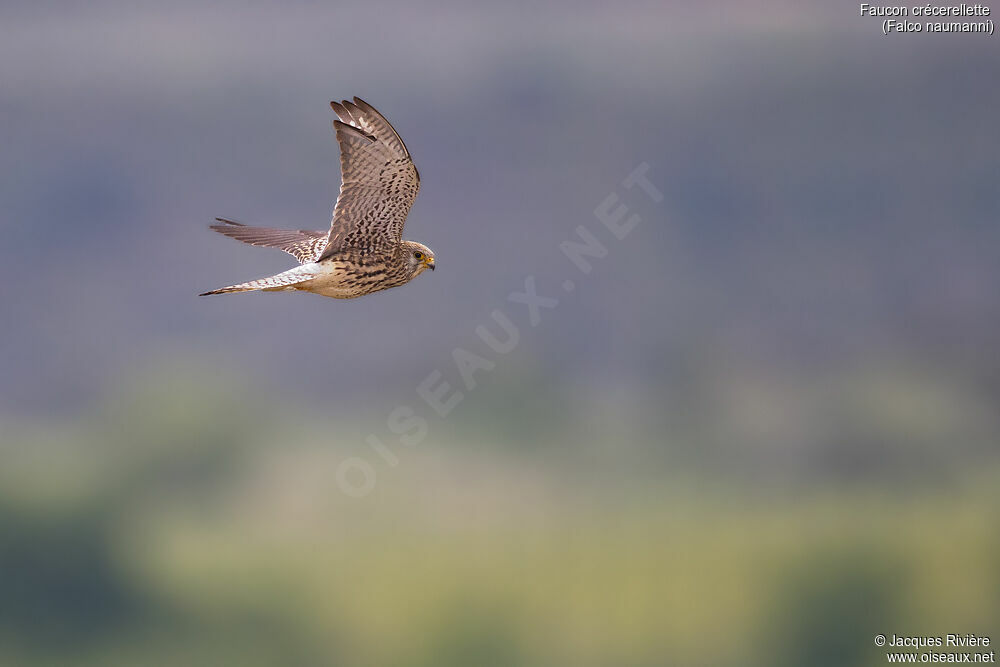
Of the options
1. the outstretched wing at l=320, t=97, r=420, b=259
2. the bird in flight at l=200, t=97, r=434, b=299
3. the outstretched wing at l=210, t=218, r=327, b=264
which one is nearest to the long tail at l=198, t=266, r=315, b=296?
the bird in flight at l=200, t=97, r=434, b=299

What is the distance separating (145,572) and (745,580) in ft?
62.9

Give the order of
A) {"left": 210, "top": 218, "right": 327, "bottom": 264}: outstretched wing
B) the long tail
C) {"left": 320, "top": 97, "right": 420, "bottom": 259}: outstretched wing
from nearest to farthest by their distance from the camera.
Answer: the long tail
{"left": 320, "top": 97, "right": 420, "bottom": 259}: outstretched wing
{"left": 210, "top": 218, "right": 327, "bottom": 264}: outstretched wing

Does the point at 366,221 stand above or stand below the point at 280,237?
below

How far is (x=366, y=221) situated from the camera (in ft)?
17.4

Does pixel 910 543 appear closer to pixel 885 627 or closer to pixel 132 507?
pixel 885 627

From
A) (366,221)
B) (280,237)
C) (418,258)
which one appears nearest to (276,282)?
(366,221)

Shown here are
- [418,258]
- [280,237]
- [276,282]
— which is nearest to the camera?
[276,282]

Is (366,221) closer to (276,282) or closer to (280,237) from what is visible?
(276,282)

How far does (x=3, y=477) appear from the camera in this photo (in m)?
32.7

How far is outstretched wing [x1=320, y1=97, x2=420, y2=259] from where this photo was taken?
4.98 m

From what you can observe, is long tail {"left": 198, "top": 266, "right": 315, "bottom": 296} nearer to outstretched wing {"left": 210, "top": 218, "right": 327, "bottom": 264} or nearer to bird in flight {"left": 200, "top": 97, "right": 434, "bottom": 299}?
bird in flight {"left": 200, "top": 97, "right": 434, "bottom": 299}

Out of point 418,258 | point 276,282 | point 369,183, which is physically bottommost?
point 276,282

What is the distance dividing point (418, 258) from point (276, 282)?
94 centimetres

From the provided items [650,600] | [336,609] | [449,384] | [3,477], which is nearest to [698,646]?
[650,600]
